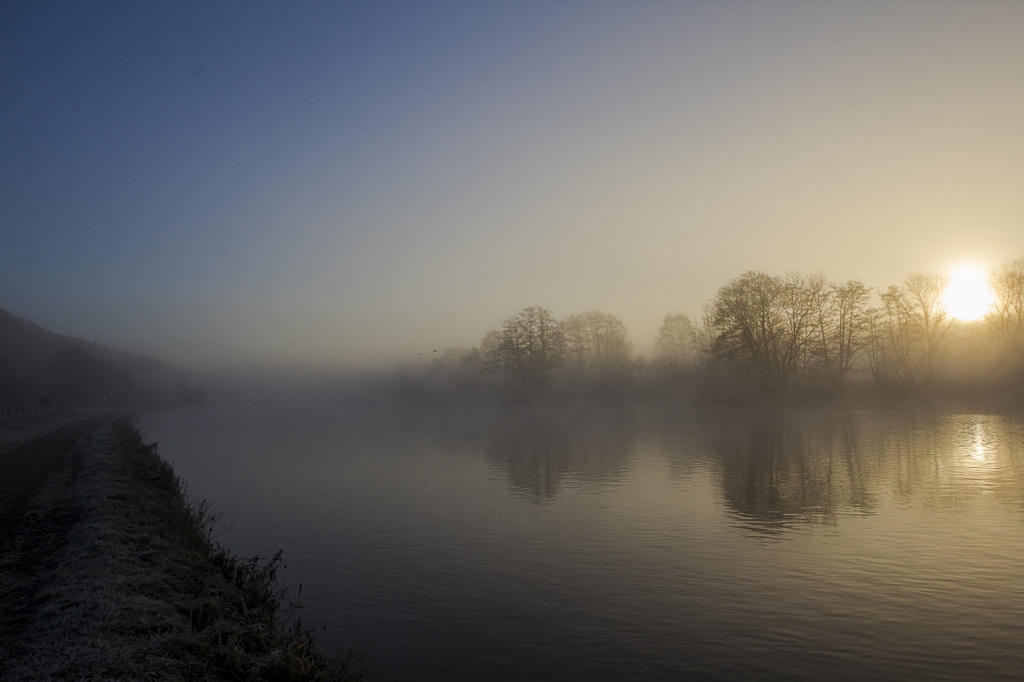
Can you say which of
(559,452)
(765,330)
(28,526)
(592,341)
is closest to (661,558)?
(28,526)

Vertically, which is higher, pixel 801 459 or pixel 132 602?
pixel 132 602

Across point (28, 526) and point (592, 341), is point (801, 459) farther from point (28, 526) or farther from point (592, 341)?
point (592, 341)

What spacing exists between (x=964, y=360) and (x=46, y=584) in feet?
221

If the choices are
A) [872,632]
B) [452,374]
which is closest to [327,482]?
[872,632]

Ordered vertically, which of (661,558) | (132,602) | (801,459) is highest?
(132,602)

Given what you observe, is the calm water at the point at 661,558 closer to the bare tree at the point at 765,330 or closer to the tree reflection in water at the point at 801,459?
the tree reflection in water at the point at 801,459

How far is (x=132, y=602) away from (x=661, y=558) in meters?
9.64

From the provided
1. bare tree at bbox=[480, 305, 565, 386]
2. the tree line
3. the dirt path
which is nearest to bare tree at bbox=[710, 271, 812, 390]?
the tree line

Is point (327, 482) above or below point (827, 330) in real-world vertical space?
below

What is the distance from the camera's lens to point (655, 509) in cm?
1848

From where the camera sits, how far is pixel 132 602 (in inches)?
337

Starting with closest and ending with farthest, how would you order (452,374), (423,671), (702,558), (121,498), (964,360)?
1. (423,671)
2. (702,558)
3. (121,498)
4. (964,360)
5. (452,374)

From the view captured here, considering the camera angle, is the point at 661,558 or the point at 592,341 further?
the point at 592,341

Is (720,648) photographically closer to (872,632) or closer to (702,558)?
(872,632)
